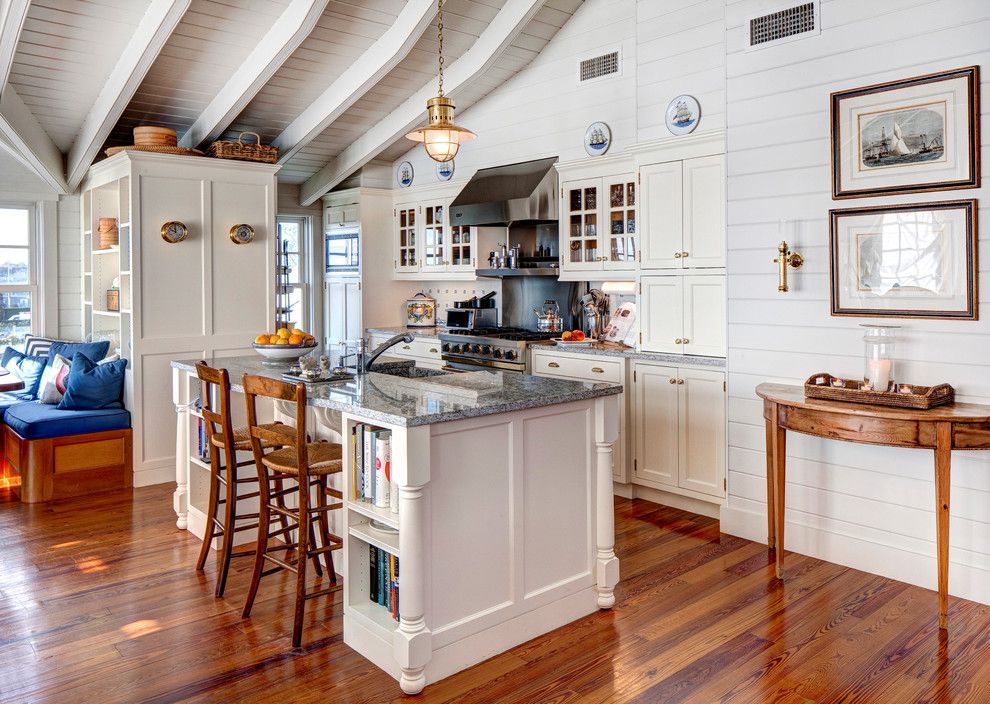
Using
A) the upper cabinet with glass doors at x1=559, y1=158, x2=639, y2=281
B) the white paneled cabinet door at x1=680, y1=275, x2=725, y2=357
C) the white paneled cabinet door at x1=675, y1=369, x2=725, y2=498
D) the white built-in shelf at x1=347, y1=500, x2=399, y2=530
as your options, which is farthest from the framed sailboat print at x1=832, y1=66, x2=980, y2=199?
the white built-in shelf at x1=347, y1=500, x2=399, y2=530

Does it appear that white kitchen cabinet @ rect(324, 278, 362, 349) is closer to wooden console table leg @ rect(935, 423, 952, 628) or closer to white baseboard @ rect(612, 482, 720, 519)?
white baseboard @ rect(612, 482, 720, 519)

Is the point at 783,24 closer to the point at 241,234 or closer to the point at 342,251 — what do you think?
the point at 241,234

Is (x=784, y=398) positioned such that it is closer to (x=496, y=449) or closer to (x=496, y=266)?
(x=496, y=449)

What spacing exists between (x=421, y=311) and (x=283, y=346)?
3283mm

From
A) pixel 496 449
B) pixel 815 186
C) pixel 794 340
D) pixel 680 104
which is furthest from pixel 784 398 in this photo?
pixel 680 104

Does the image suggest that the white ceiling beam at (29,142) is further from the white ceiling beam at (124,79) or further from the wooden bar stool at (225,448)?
the wooden bar stool at (225,448)

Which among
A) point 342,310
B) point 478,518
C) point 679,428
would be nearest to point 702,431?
point 679,428

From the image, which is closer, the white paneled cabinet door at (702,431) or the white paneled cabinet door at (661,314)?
the white paneled cabinet door at (702,431)

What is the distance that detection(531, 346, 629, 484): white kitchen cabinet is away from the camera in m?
4.98

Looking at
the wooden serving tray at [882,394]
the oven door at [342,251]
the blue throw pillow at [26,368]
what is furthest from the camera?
the oven door at [342,251]

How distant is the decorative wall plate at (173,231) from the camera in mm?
5426

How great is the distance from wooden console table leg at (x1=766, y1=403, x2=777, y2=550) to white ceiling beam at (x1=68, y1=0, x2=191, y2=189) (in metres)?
3.63

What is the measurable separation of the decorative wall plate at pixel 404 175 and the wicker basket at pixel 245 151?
1571mm

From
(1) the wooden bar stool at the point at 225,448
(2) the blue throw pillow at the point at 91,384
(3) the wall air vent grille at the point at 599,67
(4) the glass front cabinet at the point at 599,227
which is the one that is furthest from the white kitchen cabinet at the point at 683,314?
(2) the blue throw pillow at the point at 91,384
